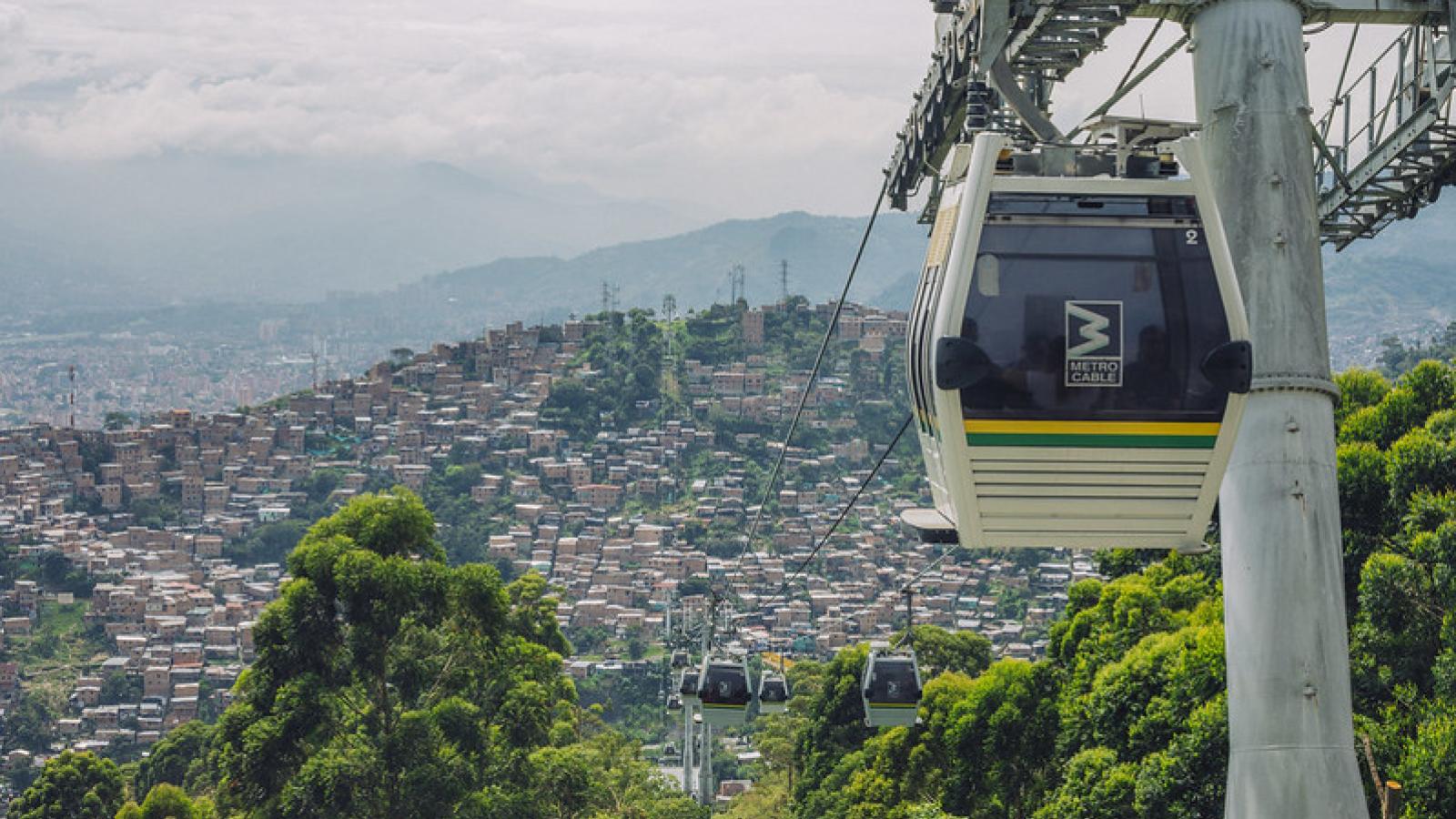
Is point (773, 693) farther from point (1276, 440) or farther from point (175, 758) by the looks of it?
point (175, 758)

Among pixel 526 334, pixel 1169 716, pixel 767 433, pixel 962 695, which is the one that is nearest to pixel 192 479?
pixel 526 334

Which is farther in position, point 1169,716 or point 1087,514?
point 1169,716

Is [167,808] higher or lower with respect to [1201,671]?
lower

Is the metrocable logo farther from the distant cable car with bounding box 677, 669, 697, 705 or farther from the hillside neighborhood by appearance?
the hillside neighborhood

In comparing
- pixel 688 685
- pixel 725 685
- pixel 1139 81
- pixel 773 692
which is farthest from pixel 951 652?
pixel 1139 81

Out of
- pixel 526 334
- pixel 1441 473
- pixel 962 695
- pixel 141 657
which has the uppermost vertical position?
pixel 526 334

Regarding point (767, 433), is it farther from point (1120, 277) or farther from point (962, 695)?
point (1120, 277)

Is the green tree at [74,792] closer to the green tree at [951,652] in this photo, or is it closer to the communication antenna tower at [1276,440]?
the green tree at [951,652]
